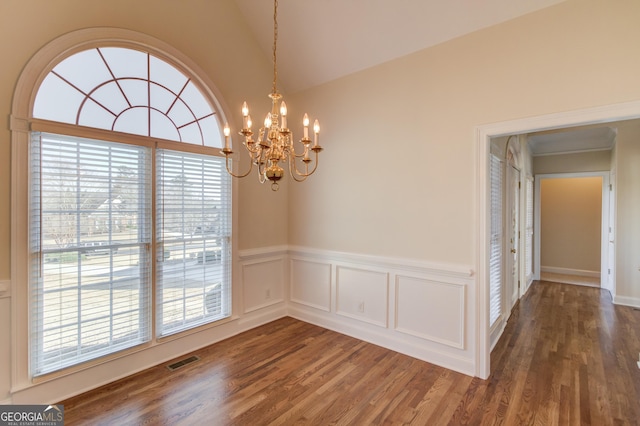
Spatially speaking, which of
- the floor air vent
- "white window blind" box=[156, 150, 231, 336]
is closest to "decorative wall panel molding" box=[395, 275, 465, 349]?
"white window blind" box=[156, 150, 231, 336]

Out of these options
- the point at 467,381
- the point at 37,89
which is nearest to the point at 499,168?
the point at 467,381

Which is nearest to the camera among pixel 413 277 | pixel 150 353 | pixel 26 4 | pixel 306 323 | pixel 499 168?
pixel 26 4

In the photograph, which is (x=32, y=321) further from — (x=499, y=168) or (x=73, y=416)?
(x=499, y=168)

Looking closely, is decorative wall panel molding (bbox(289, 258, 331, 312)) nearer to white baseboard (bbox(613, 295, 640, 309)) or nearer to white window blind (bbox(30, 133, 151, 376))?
white window blind (bbox(30, 133, 151, 376))

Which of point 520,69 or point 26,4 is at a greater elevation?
point 26,4

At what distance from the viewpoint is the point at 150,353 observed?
2.96 m

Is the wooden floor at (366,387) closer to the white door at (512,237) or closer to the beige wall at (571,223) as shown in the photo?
the white door at (512,237)

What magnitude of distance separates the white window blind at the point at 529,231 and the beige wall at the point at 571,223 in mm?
1446

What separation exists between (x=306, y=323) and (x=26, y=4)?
413cm

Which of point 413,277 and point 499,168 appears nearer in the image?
point 413,277

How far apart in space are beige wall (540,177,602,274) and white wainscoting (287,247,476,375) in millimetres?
6244

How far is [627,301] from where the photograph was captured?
4820 millimetres

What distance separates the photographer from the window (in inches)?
93.4

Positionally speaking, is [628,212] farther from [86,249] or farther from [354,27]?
[86,249]
